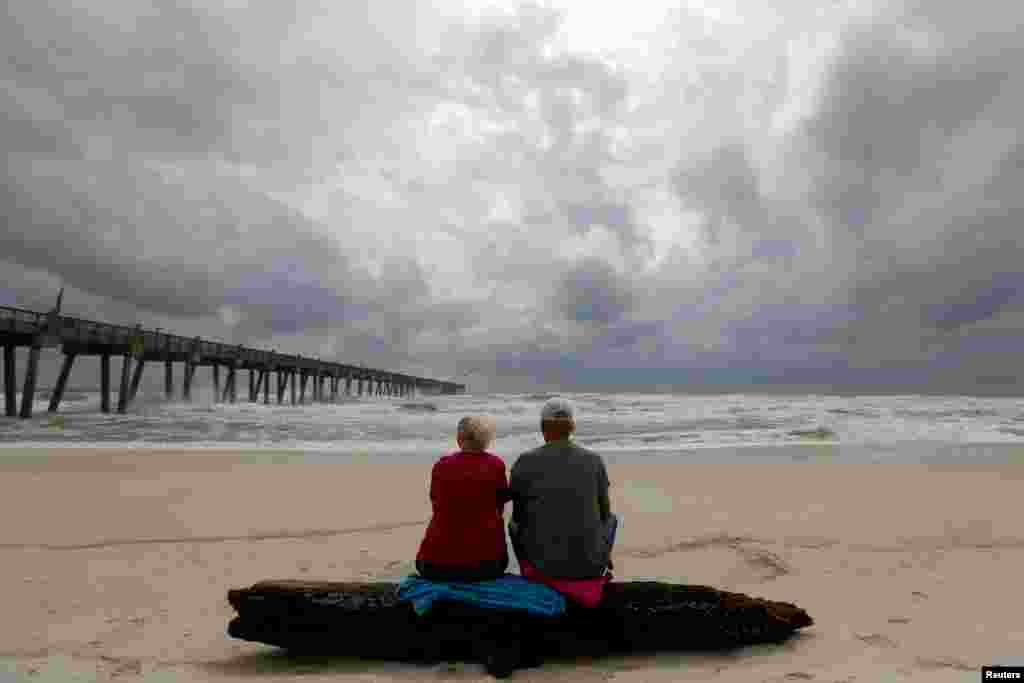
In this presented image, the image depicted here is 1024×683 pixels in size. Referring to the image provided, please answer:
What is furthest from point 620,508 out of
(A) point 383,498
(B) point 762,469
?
(B) point 762,469

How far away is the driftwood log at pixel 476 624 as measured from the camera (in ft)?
12.6

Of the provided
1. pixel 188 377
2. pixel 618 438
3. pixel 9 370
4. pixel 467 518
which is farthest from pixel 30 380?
pixel 467 518

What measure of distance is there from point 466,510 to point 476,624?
0.60 meters

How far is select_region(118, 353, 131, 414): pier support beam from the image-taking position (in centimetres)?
3628

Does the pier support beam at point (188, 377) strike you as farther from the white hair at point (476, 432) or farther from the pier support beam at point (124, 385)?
the white hair at point (476, 432)

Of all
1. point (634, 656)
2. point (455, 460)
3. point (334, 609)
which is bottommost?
point (634, 656)

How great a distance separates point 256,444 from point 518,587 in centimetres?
1483

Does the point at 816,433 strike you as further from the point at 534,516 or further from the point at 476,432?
the point at 476,432

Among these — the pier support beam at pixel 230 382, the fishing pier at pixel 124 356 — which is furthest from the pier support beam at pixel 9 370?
the pier support beam at pixel 230 382

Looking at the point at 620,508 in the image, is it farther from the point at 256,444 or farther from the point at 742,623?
the point at 256,444

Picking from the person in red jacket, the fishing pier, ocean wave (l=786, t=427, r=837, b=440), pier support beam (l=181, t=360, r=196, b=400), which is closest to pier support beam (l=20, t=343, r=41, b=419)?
the fishing pier

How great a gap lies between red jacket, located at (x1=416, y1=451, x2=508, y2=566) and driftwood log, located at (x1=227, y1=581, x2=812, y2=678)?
0.27 m

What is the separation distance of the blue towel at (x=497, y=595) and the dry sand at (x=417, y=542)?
1.12ft

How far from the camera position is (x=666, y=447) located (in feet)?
53.5
